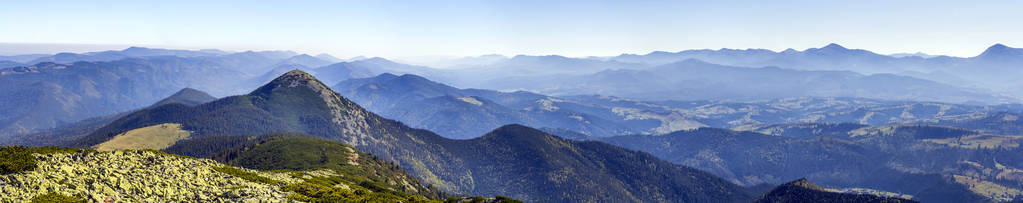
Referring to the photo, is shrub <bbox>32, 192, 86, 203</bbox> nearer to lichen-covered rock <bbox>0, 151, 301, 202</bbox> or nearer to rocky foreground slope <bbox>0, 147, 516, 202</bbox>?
rocky foreground slope <bbox>0, 147, 516, 202</bbox>

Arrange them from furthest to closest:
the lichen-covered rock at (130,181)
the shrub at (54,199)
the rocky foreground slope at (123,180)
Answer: the lichen-covered rock at (130,181) < the rocky foreground slope at (123,180) < the shrub at (54,199)

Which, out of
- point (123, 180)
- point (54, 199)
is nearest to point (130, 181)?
point (123, 180)

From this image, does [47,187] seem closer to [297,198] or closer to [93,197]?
[93,197]

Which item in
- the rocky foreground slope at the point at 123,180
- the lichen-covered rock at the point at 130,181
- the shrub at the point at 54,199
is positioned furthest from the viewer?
the lichen-covered rock at the point at 130,181

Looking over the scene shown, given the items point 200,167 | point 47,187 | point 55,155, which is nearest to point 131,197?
point 47,187

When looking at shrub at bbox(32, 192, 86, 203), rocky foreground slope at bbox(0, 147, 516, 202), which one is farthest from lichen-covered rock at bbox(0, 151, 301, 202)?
shrub at bbox(32, 192, 86, 203)

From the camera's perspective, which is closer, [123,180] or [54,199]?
[54,199]

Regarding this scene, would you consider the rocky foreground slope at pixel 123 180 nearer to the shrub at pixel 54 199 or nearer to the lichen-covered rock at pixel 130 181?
the lichen-covered rock at pixel 130 181

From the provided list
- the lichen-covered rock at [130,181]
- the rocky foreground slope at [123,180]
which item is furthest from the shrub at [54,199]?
the lichen-covered rock at [130,181]

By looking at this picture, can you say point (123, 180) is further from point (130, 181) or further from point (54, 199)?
point (54, 199)
